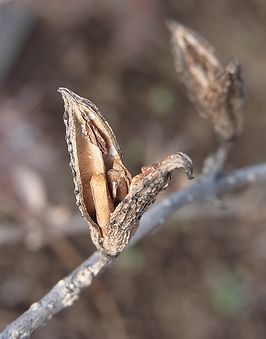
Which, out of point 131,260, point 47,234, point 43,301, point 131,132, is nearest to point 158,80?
point 131,132

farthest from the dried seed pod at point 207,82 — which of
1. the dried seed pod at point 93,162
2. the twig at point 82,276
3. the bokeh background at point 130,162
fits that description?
the bokeh background at point 130,162

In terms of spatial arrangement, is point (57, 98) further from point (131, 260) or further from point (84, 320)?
point (84, 320)

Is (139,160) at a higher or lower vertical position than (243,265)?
higher

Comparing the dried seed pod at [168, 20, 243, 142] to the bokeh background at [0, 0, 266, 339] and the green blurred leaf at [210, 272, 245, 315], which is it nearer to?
the bokeh background at [0, 0, 266, 339]

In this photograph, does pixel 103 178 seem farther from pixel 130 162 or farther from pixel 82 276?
pixel 130 162

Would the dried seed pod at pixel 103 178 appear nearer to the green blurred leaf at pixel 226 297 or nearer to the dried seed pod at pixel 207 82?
the dried seed pod at pixel 207 82

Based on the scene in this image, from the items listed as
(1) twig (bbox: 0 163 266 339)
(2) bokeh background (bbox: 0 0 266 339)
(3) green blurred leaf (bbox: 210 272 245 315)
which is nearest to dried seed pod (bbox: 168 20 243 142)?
(1) twig (bbox: 0 163 266 339)
